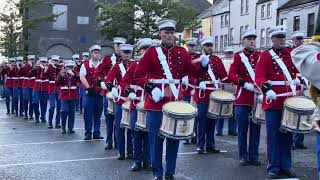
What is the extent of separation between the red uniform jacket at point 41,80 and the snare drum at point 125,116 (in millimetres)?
7466

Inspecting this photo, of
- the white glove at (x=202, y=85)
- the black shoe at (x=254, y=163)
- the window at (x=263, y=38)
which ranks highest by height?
the window at (x=263, y=38)

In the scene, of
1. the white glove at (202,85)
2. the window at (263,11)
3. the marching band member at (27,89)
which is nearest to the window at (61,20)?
the window at (263,11)

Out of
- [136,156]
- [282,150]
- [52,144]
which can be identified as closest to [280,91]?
[282,150]

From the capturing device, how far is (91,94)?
11.6 meters

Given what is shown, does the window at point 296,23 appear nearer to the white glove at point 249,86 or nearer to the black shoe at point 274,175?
the white glove at point 249,86

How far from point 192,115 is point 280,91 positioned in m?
1.51

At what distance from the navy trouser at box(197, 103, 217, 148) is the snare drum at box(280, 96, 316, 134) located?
277cm

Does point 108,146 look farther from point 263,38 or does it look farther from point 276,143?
point 263,38

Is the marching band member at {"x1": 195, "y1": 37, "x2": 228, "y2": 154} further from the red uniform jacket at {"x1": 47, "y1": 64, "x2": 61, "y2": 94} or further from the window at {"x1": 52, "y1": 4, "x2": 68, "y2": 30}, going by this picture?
the window at {"x1": 52, "y1": 4, "x2": 68, "y2": 30}

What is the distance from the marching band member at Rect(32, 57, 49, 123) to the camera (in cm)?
1598

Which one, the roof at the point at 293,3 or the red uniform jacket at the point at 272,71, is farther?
the roof at the point at 293,3

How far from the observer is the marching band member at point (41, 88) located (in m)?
16.0

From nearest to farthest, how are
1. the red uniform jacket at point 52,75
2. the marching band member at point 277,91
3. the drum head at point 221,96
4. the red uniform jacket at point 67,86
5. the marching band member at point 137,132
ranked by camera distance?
the marching band member at point 277,91 → the marching band member at point 137,132 → the drum head at point 221,96 → the red uniform jacket at point 67,86 → the red uniform jacket at point 52,75

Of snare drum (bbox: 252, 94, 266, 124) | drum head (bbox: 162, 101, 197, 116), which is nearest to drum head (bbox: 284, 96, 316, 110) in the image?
snare drum (bbox: 252, 94, 266, 124)
